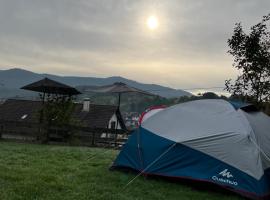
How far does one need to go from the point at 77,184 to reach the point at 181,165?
73.1 inches

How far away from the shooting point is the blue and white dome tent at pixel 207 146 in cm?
687

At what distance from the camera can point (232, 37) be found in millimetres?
13875

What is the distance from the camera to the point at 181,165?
24.2 ft

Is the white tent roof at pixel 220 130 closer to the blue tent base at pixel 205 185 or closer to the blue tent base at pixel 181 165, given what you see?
the blue tent base at pixel 181 165

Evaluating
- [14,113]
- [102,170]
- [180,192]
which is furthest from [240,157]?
[14,113]

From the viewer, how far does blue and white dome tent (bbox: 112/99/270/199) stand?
6.87m

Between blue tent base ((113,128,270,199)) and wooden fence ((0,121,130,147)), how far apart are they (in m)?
7.50

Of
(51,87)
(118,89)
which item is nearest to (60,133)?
(51,87)

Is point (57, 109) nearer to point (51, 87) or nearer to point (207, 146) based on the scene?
point (51, 87)

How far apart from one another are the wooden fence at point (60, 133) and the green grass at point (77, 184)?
7.00 m

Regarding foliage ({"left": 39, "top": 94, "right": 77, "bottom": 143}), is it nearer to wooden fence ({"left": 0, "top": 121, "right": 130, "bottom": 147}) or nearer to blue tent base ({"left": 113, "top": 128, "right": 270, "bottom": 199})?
wooden fence ({"left": 0, "top": 121, "right": 130, "bottom": 147})

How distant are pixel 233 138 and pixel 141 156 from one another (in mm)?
1745

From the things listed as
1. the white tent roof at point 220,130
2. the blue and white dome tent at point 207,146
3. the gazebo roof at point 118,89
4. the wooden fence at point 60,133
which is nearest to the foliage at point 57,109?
the wooden fence at point 60,133

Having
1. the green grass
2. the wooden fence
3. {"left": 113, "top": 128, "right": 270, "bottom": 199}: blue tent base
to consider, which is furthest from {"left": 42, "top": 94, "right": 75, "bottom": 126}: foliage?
{"left": 113, "top": 128, "right": 270, "bottom": 199}: blue tent base
